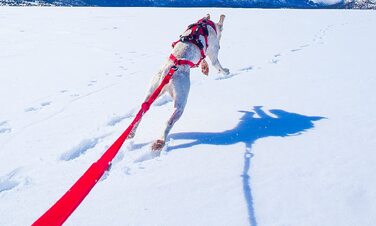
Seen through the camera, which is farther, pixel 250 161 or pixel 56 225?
pixel 250 161

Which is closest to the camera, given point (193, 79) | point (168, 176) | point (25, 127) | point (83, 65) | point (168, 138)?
point (168, 176)

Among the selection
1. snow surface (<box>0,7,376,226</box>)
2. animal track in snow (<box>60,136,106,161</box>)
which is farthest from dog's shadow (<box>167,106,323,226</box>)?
animal track in snow (<box>60,136,106,161</box>)

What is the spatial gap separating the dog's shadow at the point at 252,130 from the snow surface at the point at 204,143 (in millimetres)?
12

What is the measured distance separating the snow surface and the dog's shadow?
12 mm

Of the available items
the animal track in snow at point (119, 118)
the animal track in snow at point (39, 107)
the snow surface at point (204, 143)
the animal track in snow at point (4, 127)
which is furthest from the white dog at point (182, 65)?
the animal track in snow at point (39, 107)

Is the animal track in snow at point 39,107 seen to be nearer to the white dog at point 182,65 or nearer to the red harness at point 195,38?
the white dog at point 182,65

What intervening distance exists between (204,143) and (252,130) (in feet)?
2.18

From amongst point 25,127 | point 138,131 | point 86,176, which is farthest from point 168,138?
point 86,176

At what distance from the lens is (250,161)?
319cm

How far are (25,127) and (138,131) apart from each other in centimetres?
123

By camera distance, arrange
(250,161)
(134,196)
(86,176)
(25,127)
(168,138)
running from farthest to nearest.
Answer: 1. (25,127)
2. (168,138)
3. (250,161)
4. (134,196)
5. (86,176)

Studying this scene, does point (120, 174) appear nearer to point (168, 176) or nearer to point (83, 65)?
point (168, 176)

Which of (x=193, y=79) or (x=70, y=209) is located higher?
(x=70, y=209)

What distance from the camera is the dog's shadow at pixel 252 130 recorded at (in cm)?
364
